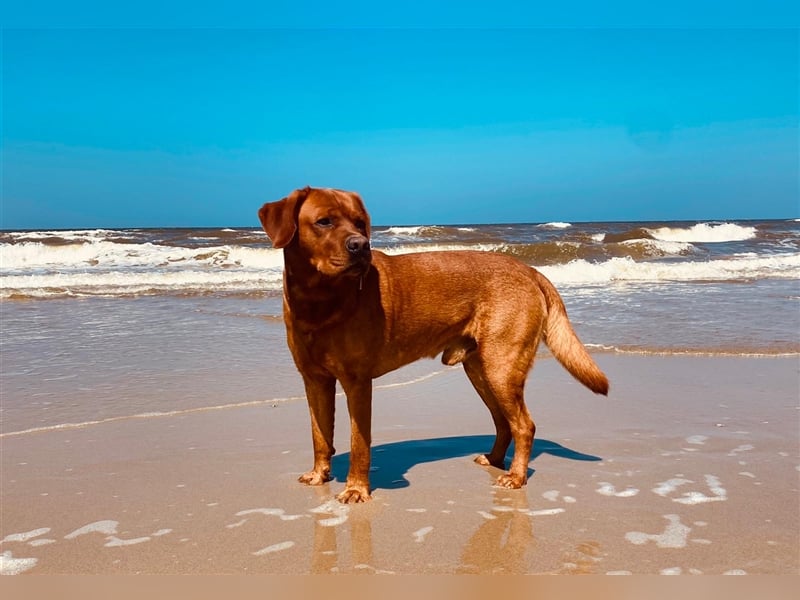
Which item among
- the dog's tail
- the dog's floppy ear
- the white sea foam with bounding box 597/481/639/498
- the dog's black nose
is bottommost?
the white sea foam with bounding box 597/481/639/498

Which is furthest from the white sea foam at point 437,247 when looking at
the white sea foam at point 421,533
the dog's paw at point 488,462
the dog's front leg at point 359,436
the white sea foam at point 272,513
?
the white sea foam at point 421,533

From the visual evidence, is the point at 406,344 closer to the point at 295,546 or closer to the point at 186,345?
the point at 295,546

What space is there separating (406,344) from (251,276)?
689 inches

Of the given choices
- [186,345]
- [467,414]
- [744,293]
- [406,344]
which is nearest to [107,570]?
[406,344]

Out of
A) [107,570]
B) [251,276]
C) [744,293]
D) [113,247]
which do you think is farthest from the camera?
[113,247]

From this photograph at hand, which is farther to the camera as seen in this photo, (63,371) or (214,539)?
(63,371)

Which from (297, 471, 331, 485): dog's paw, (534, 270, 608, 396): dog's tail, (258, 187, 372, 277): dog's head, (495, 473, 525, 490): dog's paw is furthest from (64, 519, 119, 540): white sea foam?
(534, 270, 608, 396): dog's tail

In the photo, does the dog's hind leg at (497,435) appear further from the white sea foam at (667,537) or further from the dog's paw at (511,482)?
the white sea foam at (667,537)

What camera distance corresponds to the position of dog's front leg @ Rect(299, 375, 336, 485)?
4.32 metres

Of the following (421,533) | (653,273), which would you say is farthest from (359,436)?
(653,273)

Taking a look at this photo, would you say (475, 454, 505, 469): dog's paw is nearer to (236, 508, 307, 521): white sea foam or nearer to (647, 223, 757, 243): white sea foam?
(236, 508, 307, 521): white sea foam

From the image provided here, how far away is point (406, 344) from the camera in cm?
431

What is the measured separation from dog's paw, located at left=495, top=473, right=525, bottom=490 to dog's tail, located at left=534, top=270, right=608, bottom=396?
0.71 metres

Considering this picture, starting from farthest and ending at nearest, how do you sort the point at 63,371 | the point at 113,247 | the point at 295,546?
1. the point at 113,247
2. the point at 63,371
3. the point at 295,546
